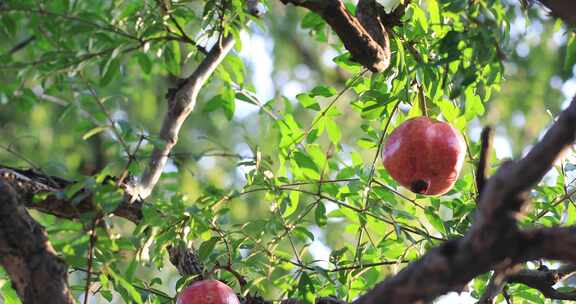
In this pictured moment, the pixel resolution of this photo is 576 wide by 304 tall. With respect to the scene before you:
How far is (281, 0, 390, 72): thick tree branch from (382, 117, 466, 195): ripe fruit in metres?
0.17

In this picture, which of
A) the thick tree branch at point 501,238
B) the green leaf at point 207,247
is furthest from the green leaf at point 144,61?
the thick tree branch at point 501,238

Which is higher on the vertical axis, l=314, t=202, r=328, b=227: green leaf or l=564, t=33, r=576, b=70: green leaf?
l=564, t=33, r=576, b=70: green leaf

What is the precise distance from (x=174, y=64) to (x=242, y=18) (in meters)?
0.45

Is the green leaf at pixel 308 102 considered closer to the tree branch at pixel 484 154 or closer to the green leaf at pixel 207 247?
the green leaf at pixel 207 247

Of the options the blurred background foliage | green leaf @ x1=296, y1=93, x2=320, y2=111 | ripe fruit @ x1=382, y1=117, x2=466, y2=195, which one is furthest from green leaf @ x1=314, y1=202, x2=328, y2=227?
green leaf @ x1=296, y1=93, x2=320, y2=111

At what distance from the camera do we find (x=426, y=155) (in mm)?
1971

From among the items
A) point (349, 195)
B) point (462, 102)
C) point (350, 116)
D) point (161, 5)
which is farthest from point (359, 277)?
point (350, 116)

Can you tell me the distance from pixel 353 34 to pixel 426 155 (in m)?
0.32

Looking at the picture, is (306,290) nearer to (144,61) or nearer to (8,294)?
(8,294)

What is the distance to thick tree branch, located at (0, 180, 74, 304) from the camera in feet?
5.00

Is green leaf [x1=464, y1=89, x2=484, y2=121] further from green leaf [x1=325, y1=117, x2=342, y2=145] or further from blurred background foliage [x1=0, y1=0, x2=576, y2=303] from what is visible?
green leaf [x1=325, y1=117, x2=342, y2=145]

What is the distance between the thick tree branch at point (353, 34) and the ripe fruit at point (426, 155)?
17cm

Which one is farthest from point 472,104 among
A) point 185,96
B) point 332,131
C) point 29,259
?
point 29,259

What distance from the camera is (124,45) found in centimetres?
254
